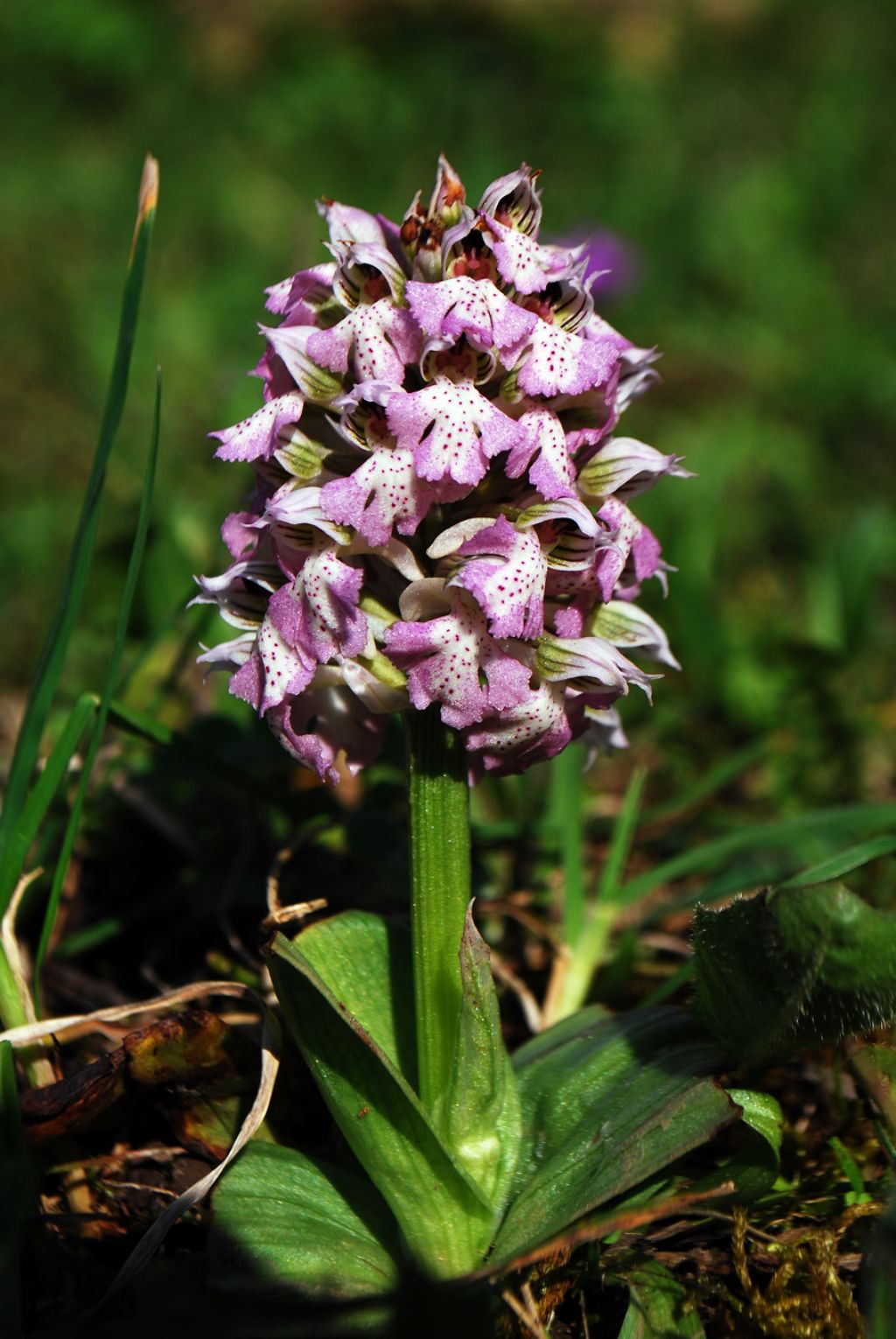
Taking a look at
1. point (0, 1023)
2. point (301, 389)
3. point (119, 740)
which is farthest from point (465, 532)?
point (119, 740)

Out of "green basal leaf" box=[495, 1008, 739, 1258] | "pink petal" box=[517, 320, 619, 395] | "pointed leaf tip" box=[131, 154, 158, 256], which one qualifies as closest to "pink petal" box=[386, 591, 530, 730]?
"pink petal" box=[517, 320, 619, 395]

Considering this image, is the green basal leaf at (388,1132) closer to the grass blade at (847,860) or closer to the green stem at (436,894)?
the green stem at (436,894)

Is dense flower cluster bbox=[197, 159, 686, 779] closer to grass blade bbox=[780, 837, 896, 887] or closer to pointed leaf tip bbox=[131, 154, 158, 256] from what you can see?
pointed leaf tip bbox=[131, 154, 158, 256]

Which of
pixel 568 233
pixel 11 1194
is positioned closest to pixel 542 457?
pixel 11 1194

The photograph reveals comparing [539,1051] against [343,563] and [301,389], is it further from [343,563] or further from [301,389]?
[301,389]

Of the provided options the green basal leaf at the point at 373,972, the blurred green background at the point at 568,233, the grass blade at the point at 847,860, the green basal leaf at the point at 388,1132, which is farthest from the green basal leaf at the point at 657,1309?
the blurred green background at the point at 568,233

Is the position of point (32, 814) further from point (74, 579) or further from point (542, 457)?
point (542, 457)
